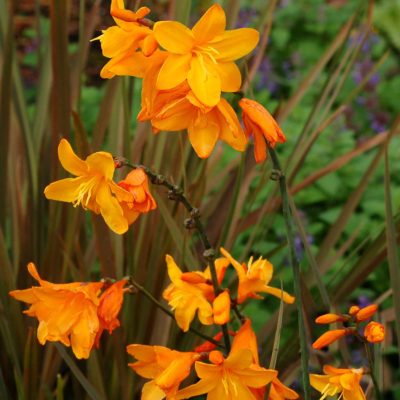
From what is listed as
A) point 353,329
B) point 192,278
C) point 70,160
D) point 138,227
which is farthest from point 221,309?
point 138,227

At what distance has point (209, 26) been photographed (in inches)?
49.5

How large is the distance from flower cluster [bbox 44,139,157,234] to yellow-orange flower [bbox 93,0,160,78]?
0.13 meters

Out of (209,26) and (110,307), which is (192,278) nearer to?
(110,307)

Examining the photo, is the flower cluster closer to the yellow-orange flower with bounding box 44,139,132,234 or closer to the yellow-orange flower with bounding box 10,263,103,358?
the yellow-orange flower with bounding box 44,139,132,234

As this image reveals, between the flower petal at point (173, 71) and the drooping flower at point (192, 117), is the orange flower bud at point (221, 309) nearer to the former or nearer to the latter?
the drooping flower at point (192, 117)

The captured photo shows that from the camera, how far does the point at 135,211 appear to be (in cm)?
127

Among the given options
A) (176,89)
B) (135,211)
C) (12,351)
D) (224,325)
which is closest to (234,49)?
(176,89)

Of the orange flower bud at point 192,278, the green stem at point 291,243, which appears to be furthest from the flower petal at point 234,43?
the orange flower bud at point 192,278

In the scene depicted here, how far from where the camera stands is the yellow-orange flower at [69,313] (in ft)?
4.42

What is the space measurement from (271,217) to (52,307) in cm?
98

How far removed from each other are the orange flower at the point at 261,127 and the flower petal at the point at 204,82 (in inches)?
2.4

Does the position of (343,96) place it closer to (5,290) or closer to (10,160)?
(10,160)

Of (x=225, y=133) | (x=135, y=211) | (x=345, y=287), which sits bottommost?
(x=345, y=287)

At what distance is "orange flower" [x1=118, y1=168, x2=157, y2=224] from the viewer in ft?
4.06
